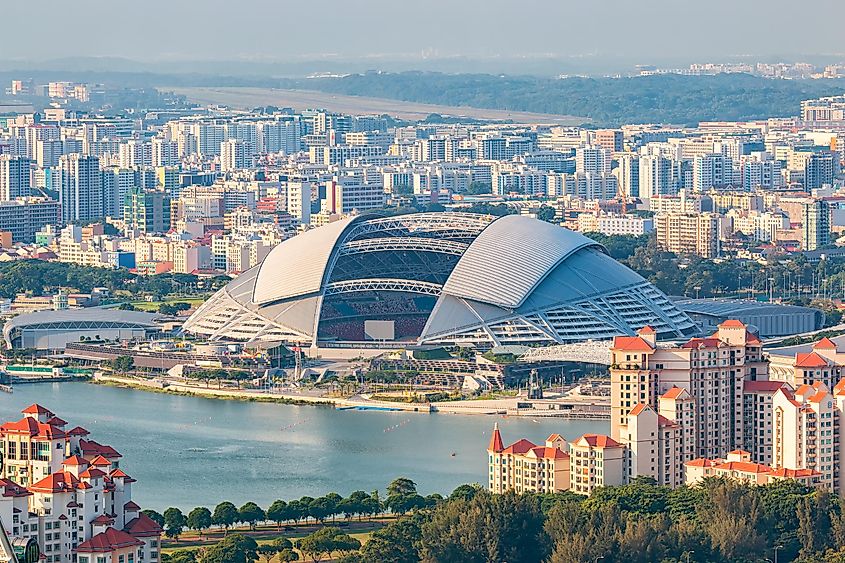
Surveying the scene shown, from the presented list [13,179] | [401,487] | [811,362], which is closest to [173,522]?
[401,487]

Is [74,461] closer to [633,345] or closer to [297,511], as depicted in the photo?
[297,511]

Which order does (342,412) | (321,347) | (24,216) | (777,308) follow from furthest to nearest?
(24,216), (777,308), (321,347), (342,412)

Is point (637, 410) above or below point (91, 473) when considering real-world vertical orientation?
below

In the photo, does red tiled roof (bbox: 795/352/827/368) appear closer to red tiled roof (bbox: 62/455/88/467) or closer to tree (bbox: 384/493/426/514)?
tree (bbox: 384/493/426/514)

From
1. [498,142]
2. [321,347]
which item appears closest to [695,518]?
[321,347]

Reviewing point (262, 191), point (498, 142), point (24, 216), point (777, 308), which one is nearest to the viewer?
point (777, 308)

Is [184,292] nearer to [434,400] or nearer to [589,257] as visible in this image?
[589,257]

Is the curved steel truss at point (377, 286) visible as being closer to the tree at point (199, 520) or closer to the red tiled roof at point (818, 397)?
the red tiled roof at point (818, 397)
